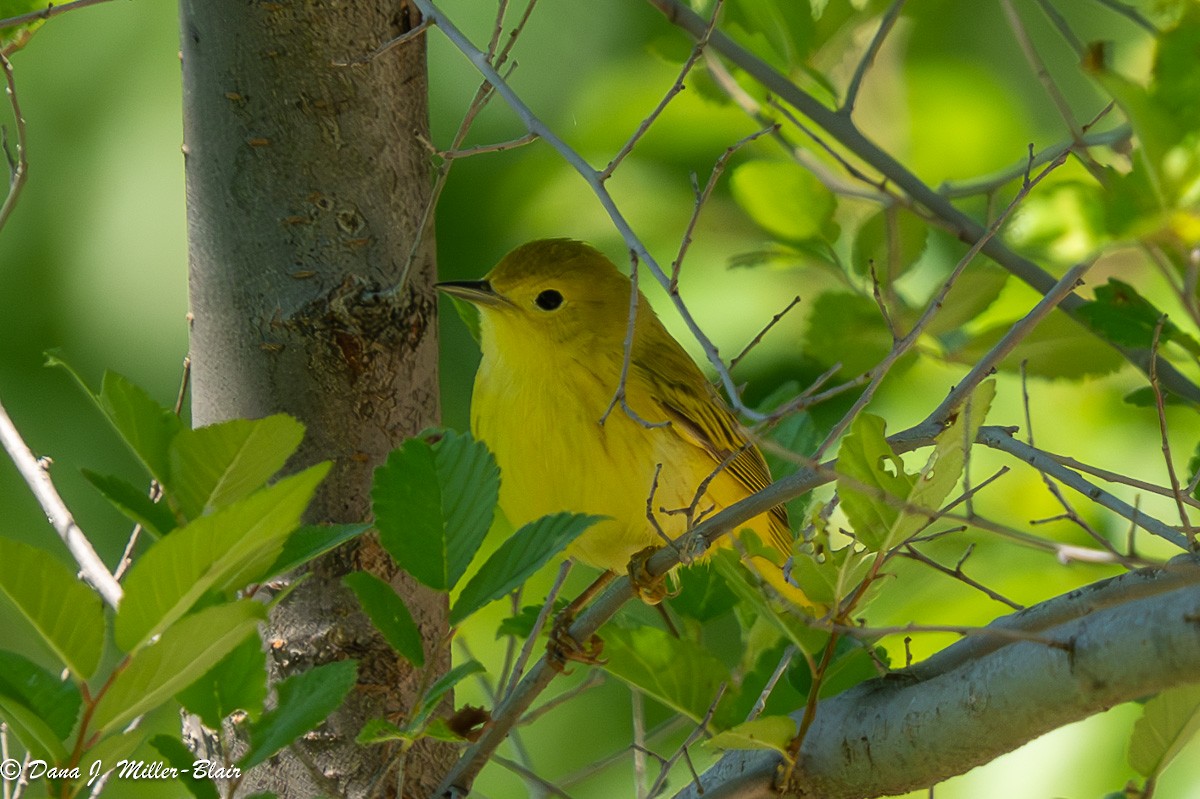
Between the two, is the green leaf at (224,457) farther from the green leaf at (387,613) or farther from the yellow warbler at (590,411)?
the yellow warbler at (590,411)

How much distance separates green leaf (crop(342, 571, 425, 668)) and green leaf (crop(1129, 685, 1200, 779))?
66 cm

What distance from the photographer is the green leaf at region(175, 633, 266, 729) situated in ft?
3.30

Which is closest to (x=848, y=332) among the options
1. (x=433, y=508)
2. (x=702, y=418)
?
(x=702, y=418)

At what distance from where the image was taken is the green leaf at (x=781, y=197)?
1740 mm

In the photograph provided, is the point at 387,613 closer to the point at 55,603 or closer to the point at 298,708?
the point at 298,708

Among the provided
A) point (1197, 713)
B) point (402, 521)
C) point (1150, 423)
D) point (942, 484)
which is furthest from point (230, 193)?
point (1150, 423)

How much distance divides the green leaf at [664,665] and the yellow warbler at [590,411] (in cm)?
61

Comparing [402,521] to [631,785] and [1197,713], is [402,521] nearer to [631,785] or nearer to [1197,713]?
[1197,713]

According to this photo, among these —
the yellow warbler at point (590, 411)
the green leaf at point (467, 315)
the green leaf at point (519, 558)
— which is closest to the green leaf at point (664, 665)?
the green leaf at point (519, 558)

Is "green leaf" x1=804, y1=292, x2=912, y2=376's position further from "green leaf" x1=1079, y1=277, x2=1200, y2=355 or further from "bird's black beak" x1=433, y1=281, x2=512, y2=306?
"bird's black beak" x1=433, y1=281, x2=512, y2=306

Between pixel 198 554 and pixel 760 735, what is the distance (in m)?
0.56

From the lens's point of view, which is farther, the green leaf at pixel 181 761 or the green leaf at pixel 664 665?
the green leaf at pixel 664 665

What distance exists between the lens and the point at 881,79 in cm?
283

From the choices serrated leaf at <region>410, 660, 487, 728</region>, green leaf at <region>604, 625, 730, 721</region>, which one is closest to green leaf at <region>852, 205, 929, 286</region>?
green leaf at <region>604, 625, 730, 721</region>
